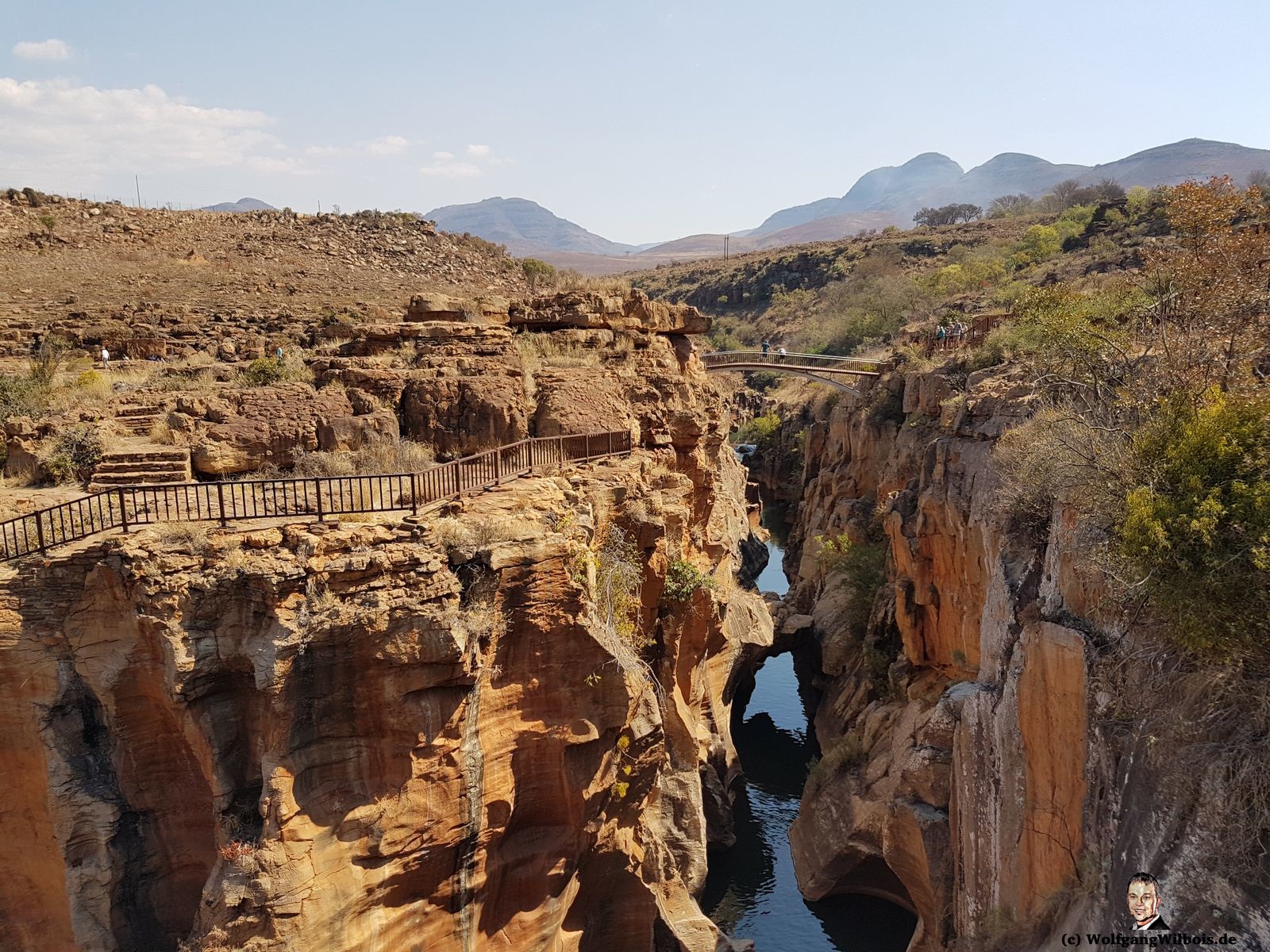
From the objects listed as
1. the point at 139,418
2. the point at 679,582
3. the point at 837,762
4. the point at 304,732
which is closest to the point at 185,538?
the point at 304,732

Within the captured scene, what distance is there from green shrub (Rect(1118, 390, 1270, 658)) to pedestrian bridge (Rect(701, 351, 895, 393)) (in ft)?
81.1

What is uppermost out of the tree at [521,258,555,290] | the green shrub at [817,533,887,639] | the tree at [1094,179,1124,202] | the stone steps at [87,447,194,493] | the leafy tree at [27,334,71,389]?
the tree at [1094,179,1124,202]

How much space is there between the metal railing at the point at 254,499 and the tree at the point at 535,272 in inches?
964

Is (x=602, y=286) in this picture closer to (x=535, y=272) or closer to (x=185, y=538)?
(x=185, y=538)

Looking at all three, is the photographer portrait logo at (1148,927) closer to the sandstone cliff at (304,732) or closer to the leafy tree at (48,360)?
the sandstone cliff at (304,732)

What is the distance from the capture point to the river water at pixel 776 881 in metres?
16.8

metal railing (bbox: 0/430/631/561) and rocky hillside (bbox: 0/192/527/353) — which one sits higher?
rocky hillside (bbox: 0/192/527/353)

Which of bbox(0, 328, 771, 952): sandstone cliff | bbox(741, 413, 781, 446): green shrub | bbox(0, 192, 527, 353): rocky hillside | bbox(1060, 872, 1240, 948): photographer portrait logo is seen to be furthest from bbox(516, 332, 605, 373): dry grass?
bbox(741, 413, 781, 446): green shrub

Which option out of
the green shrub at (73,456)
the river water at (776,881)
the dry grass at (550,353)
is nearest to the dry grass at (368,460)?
the green shrub at (73,456)

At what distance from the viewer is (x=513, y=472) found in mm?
12562

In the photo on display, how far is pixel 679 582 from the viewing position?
596 inches

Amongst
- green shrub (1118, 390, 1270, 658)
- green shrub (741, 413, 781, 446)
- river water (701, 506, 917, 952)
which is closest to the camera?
green shrub (1118, 390, 1270, 658)

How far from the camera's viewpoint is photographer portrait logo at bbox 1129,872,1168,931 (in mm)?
6719

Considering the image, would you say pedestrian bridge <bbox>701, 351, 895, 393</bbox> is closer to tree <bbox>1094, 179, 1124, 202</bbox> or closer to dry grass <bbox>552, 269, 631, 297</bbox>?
dry grass <bbox>552, 269, 631, 297</bbox>
